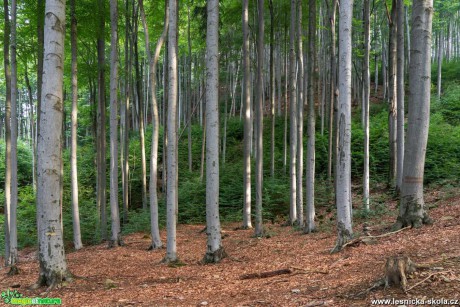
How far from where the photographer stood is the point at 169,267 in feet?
22.0

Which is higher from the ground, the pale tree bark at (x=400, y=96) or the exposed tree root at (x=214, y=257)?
the pale tree bark at (x=400, y=96)

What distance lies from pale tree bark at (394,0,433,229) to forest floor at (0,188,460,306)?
379 millimetres

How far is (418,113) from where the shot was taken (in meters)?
6.38

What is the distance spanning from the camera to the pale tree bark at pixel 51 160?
198 inches

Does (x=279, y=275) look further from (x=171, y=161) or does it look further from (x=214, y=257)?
(x=171, y=161)

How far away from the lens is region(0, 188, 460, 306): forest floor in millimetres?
3398

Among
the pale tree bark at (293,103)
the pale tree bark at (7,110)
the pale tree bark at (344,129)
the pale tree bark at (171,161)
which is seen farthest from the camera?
the pale tree bark at (293,103)

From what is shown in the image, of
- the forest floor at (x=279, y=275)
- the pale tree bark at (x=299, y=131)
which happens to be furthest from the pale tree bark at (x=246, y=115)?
the forest floor at (x=279, y=275)

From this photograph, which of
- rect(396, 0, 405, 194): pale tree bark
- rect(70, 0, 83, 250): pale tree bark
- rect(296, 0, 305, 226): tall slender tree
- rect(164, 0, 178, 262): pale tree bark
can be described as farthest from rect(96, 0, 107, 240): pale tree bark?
rect(396, 0, 405, 194): pale tree bark

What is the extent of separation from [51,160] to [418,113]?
20.9 ft

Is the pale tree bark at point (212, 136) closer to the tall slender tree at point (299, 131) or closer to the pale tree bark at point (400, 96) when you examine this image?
the tall slender tree at point (299, 131)

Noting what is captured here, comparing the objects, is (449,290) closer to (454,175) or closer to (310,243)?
(310,243)

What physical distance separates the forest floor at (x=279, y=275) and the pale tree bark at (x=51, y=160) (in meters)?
0.38

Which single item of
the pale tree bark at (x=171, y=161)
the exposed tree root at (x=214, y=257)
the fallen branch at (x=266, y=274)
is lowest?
the exposed tree root at (x=214, y=257)
